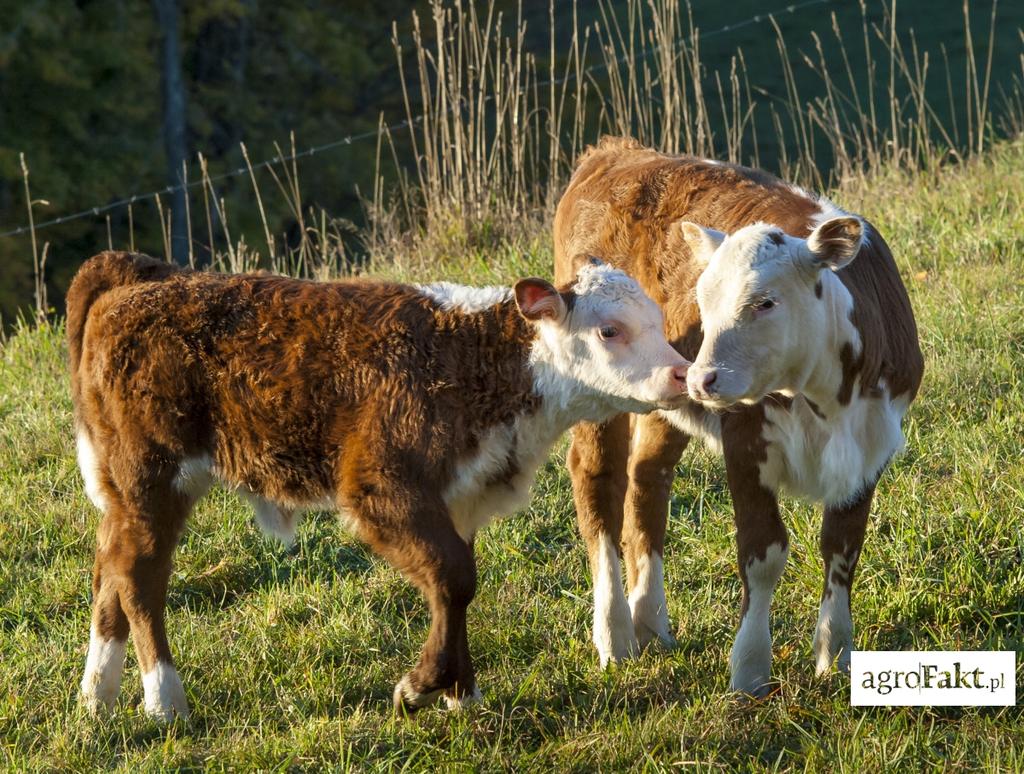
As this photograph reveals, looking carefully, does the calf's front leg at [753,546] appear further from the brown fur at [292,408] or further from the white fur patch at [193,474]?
the white fur patch at [193,474]

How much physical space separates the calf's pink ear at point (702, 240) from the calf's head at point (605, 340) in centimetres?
29

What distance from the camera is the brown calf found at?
4.39 m

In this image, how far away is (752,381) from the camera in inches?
169

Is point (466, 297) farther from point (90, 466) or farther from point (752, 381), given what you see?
point (90, 466)

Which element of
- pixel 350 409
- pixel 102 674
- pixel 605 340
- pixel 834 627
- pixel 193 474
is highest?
pixel 605 340

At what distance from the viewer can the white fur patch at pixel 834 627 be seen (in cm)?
470

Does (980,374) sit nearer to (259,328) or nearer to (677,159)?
(677,159)

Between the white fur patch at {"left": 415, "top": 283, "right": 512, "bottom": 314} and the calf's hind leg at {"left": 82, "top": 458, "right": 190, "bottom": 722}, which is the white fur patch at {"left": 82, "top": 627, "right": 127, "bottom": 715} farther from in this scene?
the white fur patch at {"left": 415, "top": 283, "right": 512, "bottom": 314}

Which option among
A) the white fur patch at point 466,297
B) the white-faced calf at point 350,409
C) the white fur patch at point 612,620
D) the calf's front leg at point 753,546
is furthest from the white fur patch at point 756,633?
the white fur patch at point 466,297

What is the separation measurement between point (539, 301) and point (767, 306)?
0.75m

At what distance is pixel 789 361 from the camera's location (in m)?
4.43

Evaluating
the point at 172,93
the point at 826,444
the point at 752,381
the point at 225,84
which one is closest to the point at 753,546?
the point at 826,444

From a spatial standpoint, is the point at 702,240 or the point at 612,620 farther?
the point at 612,620

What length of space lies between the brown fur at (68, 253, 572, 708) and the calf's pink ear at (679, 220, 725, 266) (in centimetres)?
50
